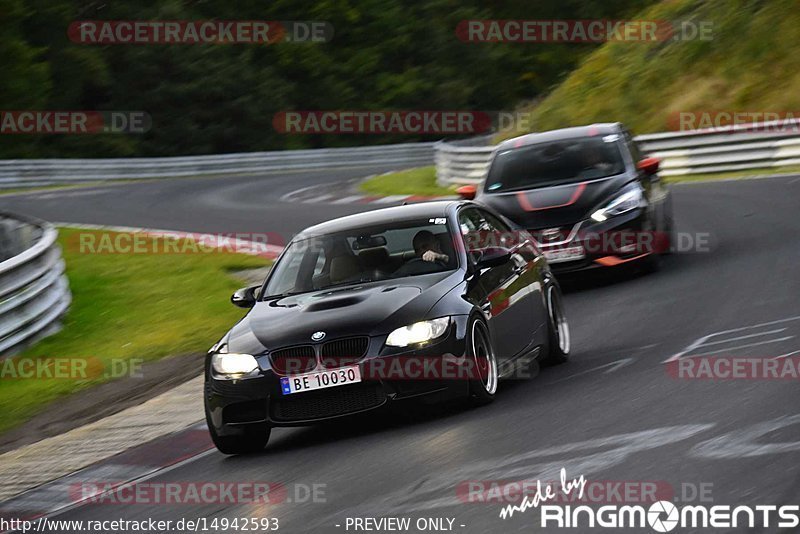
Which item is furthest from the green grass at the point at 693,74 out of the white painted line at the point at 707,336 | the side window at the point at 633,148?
the white painted line at the point at 707,336

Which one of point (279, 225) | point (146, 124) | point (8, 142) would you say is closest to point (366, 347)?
point (279, 225)

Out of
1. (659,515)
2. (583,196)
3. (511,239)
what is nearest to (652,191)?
(583,196)

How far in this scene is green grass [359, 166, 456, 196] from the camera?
3123 cm

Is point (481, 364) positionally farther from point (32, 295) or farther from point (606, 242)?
point (32, 295)

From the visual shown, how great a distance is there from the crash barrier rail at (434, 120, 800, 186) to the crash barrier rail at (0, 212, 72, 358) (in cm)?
1098

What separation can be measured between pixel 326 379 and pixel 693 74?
28.6 metres

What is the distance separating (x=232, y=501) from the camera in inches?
298

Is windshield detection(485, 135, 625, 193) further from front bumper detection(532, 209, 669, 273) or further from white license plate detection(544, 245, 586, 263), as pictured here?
white license plate detection(544, 245, 586, 263)

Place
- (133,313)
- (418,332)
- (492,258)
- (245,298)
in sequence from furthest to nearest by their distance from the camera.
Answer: (133,313) < (245,298) < (492,258) < (418,332)

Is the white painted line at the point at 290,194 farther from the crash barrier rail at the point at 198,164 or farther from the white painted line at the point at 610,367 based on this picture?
the white painted line at the point at 610,367

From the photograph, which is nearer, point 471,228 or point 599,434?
point 599,434

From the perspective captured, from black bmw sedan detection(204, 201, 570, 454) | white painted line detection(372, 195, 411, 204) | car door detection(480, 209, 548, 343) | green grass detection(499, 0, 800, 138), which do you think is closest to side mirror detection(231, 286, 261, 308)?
black bmw sedan detection(204, 201, 570, 454)

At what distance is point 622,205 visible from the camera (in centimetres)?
1446

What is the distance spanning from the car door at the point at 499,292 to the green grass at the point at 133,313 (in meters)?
4.26
